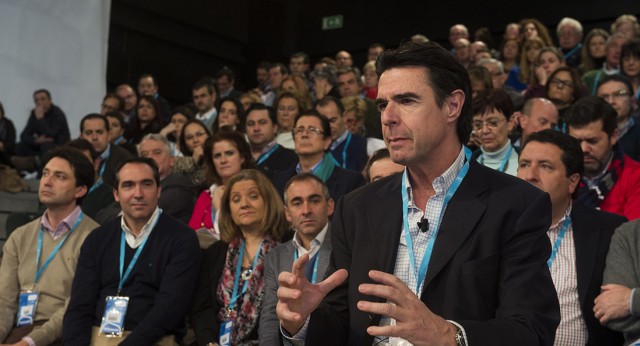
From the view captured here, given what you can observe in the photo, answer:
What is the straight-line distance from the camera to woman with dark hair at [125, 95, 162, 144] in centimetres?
820

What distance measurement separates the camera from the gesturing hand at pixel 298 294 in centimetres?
156

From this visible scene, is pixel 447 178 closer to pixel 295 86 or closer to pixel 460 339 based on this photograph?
pixel 460 339

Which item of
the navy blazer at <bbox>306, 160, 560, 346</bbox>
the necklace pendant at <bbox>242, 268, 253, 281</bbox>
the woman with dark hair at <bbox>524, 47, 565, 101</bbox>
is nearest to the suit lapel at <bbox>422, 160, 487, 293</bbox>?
the navy blazer at <bbox>306, 160, 560, 346</bbox>

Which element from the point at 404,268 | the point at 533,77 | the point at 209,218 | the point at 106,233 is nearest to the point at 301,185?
the point at 106,233

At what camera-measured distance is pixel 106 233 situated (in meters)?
3.90

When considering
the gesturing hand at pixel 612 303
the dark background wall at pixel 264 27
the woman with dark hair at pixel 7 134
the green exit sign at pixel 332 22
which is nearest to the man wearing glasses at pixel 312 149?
the gesturing hand at pixel 612 303

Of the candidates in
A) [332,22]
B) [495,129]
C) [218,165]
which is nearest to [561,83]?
[495,129]

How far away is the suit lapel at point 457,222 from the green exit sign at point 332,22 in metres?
11.5

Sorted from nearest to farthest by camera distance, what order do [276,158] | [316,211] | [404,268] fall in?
[404,268] → [316,211] → [276,158]

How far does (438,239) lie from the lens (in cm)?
166

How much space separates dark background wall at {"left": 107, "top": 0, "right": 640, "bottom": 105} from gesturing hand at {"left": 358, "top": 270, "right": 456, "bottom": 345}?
9.65 meters

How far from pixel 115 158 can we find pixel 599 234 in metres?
4.50

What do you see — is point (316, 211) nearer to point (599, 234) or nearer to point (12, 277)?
point (599, 234)

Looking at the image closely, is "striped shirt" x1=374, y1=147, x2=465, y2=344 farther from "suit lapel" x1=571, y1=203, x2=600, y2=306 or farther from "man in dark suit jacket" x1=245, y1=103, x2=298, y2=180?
"man in dark suit jacket" x1=245, y1=103, x2=298, y2=180
